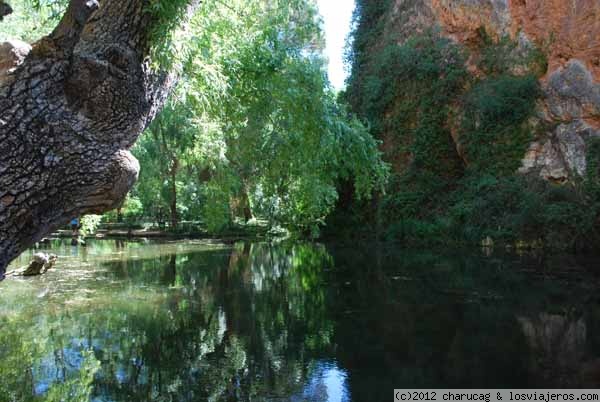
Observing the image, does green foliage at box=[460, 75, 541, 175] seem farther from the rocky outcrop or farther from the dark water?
the dark water

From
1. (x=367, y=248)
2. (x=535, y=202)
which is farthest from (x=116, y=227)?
(x=535, y=202)

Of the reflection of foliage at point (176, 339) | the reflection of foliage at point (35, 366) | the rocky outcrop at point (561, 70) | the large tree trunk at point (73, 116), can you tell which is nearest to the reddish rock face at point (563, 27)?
the rocky outcrop at point (561, 70)

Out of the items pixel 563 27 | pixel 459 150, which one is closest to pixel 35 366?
pixel 459 150

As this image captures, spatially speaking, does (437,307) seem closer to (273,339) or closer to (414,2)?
(273,339)

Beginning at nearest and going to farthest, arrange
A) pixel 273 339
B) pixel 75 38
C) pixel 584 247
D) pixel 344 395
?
pixel 75 38 → pixel 344 395 → pixel 273 339 → pixel 584 247

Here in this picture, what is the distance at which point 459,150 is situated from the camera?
21.3 meters

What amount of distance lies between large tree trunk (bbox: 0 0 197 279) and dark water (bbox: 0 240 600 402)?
3.12 meters

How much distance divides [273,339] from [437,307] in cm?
325

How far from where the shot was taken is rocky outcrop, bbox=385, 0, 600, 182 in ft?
57.4

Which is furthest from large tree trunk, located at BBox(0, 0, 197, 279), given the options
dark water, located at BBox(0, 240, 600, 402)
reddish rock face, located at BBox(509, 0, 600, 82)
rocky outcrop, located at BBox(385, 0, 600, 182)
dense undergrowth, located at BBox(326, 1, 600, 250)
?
reddish rock face, located at BBox(509, 0, 600, 82)

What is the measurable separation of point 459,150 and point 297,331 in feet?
50.2

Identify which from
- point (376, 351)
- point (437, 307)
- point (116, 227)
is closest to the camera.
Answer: point (376, 351)

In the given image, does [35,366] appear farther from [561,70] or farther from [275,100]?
[561,70]

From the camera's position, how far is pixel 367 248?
19969mm
